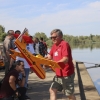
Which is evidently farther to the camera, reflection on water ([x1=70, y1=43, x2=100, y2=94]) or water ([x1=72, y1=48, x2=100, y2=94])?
reflection on water ([x1=70, y1=43, x2=100, y2=94])

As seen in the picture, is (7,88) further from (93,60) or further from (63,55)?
(93,60)

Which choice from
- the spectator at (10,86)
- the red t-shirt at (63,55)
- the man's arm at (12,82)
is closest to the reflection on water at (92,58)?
the red t-shirt at (63,55)

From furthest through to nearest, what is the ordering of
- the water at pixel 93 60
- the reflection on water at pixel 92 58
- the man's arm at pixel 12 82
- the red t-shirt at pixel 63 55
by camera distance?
the reflection on water at pixel 92 58, the water at pixel 93 60, the man's arm at pixel 12 82, the red t-shirt at pixel 63 55

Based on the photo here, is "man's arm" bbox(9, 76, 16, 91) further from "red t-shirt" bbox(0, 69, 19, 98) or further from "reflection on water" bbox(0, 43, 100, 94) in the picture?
"reflection on water" bbox(0, 43, 100, 94)

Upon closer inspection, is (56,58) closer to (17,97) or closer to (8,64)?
(17,97)

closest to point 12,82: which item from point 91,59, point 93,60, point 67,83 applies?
point 67,83

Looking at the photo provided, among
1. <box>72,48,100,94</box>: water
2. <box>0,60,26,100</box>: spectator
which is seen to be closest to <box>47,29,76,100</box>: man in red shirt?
<box>0,60,26,100</box>: spectator

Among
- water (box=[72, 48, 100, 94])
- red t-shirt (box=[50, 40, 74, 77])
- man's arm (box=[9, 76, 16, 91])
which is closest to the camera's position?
red t-shirt (box=[50, 40, 74, 77])

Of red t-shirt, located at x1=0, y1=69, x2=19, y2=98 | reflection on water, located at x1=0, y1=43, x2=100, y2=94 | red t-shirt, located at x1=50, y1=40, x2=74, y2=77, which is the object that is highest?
red t-shirt, located at x1=50, y1=40, x2=74, y2=77

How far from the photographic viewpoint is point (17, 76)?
20.5ft

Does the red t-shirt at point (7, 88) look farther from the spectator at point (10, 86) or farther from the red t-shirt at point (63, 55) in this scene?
the red t-shirt at point (63, 55)

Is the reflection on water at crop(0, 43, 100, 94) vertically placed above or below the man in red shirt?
below

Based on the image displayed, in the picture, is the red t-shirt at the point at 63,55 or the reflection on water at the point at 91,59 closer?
the red t-shirt at the point at 63,55

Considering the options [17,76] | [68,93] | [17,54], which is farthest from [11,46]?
[68,93]
